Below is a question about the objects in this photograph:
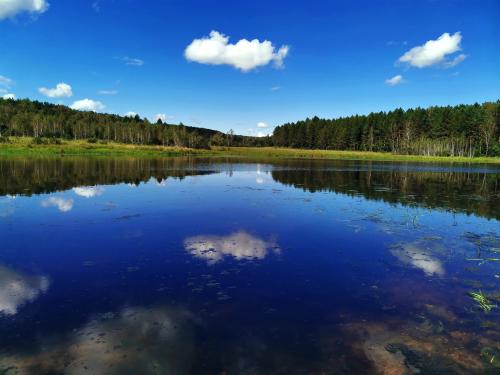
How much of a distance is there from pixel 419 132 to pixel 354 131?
2526 centimetres

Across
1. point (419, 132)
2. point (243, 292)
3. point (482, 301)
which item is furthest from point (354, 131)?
point (243, 292)

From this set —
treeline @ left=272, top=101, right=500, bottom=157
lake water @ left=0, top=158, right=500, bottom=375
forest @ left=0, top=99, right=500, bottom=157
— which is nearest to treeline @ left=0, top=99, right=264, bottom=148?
forest @ left=0, top=99, right=500, bottom=157

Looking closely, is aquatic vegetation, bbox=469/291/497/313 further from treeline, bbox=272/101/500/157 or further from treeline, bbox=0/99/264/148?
treeline, bbox=0/99/264/148

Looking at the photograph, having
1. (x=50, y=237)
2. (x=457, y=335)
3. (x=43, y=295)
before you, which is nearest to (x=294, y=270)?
(x=457, y=335)

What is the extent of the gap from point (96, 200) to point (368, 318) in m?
18.5

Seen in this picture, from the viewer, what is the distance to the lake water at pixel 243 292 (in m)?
5.86

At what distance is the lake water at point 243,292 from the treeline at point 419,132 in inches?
4098

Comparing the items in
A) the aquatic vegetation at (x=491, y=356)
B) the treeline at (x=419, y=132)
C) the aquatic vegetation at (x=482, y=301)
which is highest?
the treeline at (x=419, y=132)

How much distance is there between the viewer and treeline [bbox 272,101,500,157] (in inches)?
4087

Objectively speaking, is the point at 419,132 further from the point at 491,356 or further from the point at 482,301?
the point at 491,356

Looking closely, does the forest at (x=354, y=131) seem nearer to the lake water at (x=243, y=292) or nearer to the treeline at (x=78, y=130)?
the treeline at (x=78, y=130)

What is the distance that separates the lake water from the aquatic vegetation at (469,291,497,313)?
138 mm

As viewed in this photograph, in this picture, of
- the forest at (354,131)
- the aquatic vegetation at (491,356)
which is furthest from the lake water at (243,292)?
the forest at (354,131)

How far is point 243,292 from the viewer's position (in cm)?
851
